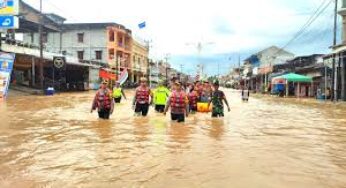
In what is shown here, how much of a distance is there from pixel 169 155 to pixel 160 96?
28.5 feet

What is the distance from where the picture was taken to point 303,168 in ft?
25.9

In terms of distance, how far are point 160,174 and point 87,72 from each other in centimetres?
5043

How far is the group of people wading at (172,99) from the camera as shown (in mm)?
13906

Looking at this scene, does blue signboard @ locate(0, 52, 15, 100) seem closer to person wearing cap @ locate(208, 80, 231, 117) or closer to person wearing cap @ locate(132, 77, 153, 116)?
person wearing cap @ locate(132, 77, 153, 116)

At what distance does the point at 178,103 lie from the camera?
545 inches

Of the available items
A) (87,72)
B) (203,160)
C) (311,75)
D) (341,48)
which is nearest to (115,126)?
(203,160)

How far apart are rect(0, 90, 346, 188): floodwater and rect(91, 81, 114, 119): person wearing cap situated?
0.63 m

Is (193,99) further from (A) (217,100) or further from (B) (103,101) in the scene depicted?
(B) (103,101)

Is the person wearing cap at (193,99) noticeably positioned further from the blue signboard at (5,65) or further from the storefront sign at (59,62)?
the storefront sign at (59,62)

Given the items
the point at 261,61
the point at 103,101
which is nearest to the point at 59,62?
the point at 103,101

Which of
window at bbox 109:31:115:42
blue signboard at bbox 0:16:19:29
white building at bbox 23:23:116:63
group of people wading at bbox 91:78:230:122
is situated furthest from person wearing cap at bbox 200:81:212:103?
window at bbox 109:31:115:42

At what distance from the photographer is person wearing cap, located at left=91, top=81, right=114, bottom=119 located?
48.8 feet

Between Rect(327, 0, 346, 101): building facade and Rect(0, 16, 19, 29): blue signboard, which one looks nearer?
Rect(0, 16, 19, 29): blue signboard

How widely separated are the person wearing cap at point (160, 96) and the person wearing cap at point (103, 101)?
252 centimetres
